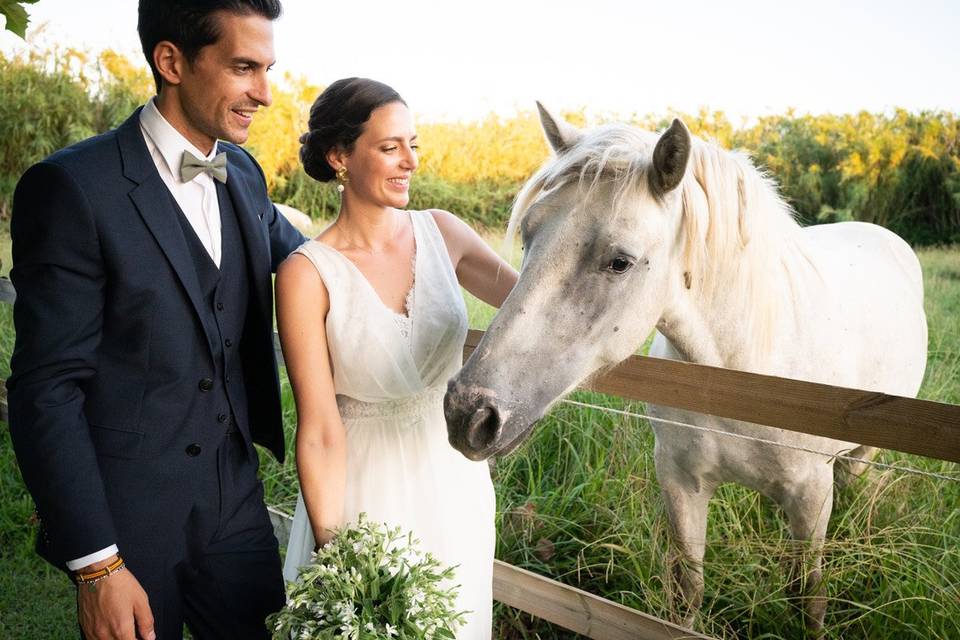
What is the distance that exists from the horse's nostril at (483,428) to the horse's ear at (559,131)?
2.81 feet

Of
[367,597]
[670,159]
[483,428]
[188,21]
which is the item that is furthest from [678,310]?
[188,21]

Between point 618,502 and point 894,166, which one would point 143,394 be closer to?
point 618,502

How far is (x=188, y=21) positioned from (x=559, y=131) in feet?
3.35

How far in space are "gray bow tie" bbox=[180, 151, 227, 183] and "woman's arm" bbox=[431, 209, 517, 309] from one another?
651 millimetres

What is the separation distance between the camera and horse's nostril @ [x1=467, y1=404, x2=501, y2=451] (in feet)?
5.21

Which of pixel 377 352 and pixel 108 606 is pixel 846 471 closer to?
pixel 377 352

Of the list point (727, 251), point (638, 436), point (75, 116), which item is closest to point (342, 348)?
point (727, 251)

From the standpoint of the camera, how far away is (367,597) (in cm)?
141

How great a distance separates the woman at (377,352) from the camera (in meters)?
1.70

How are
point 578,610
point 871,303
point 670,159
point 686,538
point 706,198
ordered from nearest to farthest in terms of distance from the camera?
point 670,159 → point 706,198 → point 578,610 → point 686,538 → point 871,303

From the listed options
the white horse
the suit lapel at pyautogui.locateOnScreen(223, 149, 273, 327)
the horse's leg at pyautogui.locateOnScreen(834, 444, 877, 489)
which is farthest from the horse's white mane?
the horse's leg at pyautogui.locateOnScreen(834, 444, 877, 489)

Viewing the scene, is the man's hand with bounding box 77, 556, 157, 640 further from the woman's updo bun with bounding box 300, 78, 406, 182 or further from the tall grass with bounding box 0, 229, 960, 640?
the tall grass with bounding box 0, 229, 960, 640

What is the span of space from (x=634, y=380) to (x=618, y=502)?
3.88 feet

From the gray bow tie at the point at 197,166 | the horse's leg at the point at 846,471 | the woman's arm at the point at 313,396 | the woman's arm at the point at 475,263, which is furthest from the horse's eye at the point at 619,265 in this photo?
the horse's leg at the point at 846,471
